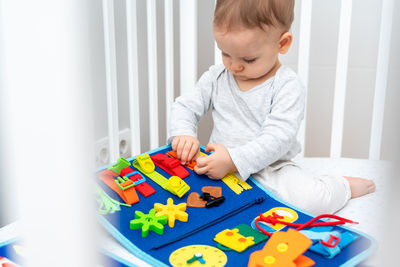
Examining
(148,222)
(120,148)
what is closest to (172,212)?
(148,222)

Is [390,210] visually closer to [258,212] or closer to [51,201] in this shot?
[51,201]

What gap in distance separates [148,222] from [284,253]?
224mm

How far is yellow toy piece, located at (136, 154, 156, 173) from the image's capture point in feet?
2.63

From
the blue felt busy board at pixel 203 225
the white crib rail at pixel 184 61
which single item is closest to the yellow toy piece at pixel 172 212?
the blue felt busy board at pixel 203 225

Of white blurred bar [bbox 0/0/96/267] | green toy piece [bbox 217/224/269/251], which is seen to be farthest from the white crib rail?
white blurred bar [bbox 0/0/96/267]

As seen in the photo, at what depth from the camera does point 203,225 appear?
25.8 inches

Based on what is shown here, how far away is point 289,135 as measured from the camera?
2.59ft

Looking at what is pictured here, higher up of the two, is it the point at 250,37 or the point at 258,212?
the point at 250,37

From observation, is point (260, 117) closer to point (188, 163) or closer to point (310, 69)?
point (188, 163)

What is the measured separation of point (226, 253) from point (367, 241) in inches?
7.8

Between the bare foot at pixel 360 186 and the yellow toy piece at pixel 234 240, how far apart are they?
322mm

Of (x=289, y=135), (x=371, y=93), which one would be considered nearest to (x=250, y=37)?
(x=289, y=135)

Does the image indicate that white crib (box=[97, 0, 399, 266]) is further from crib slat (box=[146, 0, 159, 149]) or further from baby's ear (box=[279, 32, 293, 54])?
baby's ear (box=[279, 32, 293, 54])

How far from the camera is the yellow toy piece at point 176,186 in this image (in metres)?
0.73
